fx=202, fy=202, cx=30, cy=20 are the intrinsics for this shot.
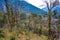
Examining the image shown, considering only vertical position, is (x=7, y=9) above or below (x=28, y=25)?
above

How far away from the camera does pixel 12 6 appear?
23.4 feet

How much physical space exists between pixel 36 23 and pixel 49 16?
1469 millimetres

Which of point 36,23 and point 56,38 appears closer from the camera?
point 56,38

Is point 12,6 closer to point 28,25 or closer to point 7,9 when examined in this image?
point 7,9

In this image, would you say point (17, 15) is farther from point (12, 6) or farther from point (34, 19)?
point (34, 19)

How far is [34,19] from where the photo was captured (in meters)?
8.18

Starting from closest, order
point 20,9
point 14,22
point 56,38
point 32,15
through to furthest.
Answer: point 56,38
point 14,22
point 20,9
point 32,15

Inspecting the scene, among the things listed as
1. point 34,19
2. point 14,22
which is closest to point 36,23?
point 34,19

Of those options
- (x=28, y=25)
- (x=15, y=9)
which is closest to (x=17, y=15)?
(x=15, y=9)

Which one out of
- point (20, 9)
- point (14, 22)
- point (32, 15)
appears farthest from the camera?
point (32, 15)

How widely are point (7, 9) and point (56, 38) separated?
1.93 m

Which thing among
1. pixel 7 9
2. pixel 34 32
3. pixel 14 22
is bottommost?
pixel 34 32

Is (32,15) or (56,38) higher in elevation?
(32,15)

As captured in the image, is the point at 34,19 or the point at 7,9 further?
the point at 34,19
